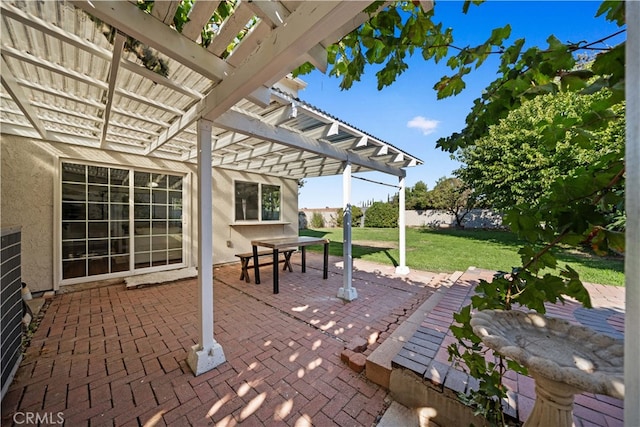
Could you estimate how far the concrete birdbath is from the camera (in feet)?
2.94

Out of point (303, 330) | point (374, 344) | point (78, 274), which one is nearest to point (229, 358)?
point (303, 330)

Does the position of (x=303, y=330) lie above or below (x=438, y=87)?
below

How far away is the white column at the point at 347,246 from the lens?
163 inches

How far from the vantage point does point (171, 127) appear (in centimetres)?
350

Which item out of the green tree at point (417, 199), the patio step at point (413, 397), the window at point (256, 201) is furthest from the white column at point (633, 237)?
the green tree at point (417, 199)

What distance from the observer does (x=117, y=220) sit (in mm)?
5117

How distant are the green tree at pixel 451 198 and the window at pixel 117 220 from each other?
59.3 feet

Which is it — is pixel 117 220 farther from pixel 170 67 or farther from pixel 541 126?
pixel 541 126

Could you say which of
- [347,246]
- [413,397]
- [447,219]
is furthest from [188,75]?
[447,219]

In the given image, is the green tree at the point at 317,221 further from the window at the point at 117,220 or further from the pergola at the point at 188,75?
the pergola at the point at 188,75

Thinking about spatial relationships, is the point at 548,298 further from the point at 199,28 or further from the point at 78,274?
the point at 78,274

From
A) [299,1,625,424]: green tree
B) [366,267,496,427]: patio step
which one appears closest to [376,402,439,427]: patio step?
[366,267,496,427]: patio step

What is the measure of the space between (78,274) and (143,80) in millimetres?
4491

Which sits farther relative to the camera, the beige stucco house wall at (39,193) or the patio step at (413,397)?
the beige stucco house wall at (39,193)
